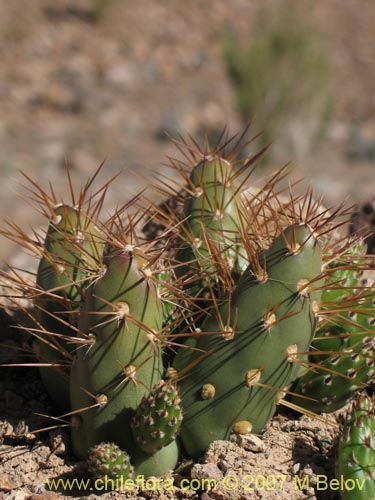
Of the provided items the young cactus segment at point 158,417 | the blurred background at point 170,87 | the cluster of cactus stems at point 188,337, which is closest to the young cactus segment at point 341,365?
the cluster of cactus stems at point 188,337

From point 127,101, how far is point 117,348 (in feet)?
38.4

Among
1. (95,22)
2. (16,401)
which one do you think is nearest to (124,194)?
(16,401)

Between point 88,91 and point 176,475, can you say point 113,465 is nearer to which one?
point 176,475

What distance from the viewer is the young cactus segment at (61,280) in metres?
2.73

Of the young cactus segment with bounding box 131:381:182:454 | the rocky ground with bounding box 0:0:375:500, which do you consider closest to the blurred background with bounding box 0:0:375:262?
the rocky ground with bounding box 0:0:375:500

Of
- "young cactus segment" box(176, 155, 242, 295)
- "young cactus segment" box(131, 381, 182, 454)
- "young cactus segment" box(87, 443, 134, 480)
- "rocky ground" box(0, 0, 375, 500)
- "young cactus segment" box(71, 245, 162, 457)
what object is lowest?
"young cactus segment" box(87, 443, 134, 480)

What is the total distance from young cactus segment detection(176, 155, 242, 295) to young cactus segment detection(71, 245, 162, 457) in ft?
1.37

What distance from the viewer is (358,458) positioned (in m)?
2.41

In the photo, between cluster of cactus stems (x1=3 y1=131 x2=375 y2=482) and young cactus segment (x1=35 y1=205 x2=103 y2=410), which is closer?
cluster of cactus stems (x1=3 y1=131 x2=375 y2=482)

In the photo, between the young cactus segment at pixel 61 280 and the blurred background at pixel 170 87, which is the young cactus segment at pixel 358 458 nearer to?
the young cactus segment at pixel 61 280

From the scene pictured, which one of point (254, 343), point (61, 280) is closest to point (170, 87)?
point (61, 280)

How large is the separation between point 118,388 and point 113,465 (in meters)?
0.23

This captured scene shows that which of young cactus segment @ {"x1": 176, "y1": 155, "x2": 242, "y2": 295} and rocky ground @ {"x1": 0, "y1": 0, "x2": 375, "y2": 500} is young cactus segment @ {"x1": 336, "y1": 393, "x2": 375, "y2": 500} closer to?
rocky ground @ {"x1": 0, "y1": 0, "x2": 375, "y2": 500}

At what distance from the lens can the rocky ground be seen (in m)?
3.09
